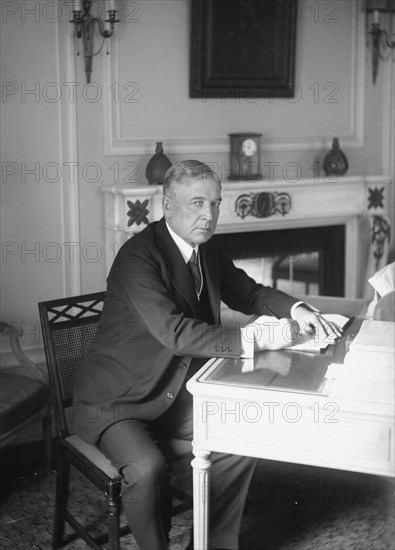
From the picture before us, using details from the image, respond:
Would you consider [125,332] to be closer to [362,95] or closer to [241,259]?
[241,259]

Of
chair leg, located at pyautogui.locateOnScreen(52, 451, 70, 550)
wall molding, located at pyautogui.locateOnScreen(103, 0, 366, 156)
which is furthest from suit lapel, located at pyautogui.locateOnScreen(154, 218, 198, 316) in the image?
wall molding, located at pyautogui.locateOnScreen(103, 0, 366, 156)

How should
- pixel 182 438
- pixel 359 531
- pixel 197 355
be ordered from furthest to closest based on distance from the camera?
pixel 359 531 → pixel 182 438 → pixel 197 355

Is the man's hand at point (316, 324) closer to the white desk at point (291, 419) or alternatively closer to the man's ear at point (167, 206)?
the white desk at point (291, 419)

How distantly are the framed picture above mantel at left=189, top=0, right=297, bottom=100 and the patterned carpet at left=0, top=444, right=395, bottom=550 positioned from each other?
2213 mm

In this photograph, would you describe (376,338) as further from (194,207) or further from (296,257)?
(296,257)

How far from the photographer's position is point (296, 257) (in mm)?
5113

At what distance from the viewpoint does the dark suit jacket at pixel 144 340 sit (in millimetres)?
2633

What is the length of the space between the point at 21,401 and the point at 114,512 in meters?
1.05

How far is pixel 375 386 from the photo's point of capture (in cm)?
225

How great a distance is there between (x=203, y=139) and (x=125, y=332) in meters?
2.15

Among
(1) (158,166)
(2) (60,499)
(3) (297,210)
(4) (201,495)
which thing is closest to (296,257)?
(3) (297,210)

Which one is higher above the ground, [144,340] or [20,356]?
[144,340]

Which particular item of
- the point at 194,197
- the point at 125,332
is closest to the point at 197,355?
the point at 125,332

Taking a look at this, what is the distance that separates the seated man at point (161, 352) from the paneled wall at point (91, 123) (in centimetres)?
144
